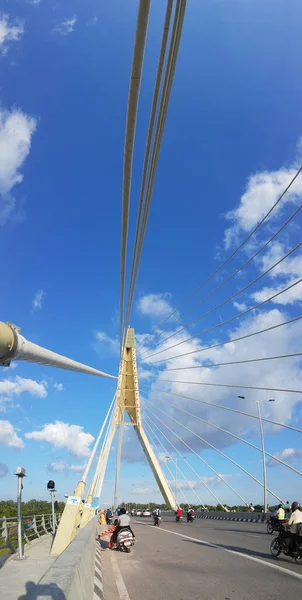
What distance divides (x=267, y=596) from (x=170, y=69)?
683cm

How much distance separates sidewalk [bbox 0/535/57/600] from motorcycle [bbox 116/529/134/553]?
1.81 meters

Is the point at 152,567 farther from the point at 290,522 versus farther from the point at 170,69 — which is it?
the point at 170,69

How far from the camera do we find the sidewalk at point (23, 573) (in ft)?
18.8

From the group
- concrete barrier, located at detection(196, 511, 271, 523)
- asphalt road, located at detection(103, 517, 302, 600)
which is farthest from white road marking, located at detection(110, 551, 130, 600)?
concrete barrier, located at detection(196, 511, 271, 523)

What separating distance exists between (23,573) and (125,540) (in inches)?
173

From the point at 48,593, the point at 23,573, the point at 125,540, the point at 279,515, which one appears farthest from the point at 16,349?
the point at 279,515

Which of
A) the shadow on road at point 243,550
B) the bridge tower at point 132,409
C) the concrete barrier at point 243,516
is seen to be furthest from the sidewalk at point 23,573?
the bridge tower at point 132,409

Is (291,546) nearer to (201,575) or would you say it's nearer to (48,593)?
(201,575)

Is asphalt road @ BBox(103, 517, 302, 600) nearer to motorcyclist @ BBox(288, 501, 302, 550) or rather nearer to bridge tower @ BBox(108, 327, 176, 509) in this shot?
motorcyclist @ BBox(288, 501, 302, 550)

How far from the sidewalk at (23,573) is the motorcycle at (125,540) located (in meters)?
1.81

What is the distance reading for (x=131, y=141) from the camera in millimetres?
5887

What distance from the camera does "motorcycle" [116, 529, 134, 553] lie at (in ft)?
37.4

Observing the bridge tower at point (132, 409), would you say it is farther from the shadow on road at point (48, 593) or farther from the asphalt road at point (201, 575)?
the shadow on road at point (48, 593)

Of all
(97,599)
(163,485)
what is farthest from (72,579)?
(163,485)
